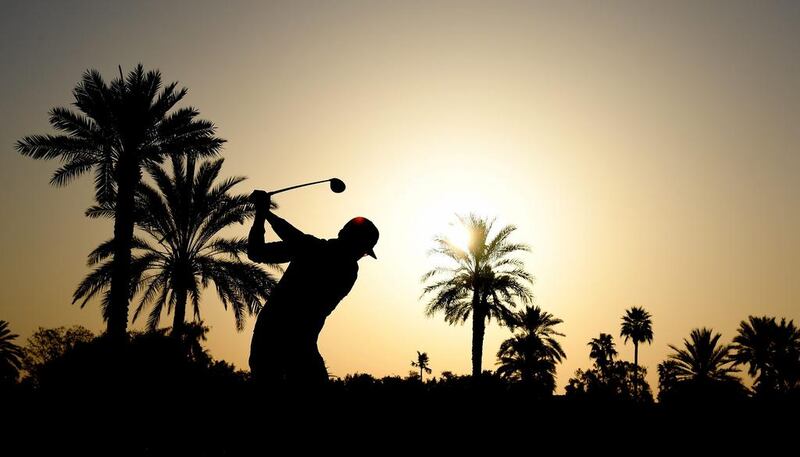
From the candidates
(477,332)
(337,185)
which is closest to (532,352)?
(477,332)

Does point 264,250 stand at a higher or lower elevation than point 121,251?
lower

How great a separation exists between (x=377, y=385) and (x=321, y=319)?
9800 millimetres

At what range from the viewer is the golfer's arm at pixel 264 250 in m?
4.80

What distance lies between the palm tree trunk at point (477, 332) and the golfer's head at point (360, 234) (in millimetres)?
29028

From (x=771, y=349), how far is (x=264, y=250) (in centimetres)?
5264

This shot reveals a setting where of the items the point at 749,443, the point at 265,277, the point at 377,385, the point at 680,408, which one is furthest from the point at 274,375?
the point at 265,277

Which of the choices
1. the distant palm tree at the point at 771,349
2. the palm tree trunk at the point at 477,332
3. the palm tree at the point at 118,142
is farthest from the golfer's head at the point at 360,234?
the distant palm tree at the point at 771,349

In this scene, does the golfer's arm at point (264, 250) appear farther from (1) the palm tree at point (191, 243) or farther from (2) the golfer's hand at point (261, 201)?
(1) the palm tree at point (191, 243)

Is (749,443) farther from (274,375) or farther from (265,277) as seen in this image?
(265,277)

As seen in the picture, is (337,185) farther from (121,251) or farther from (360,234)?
(121,251)

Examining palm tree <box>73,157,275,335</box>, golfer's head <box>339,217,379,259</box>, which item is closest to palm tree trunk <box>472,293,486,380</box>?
palm tree <box>73,157,275,335</box>

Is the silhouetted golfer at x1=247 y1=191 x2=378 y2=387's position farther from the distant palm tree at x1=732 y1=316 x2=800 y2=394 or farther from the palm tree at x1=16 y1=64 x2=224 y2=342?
the distant palm tree at x1=732 y1=316 x2=800 y2=394

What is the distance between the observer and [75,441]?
26.8ft

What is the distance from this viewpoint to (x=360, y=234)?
506cm
